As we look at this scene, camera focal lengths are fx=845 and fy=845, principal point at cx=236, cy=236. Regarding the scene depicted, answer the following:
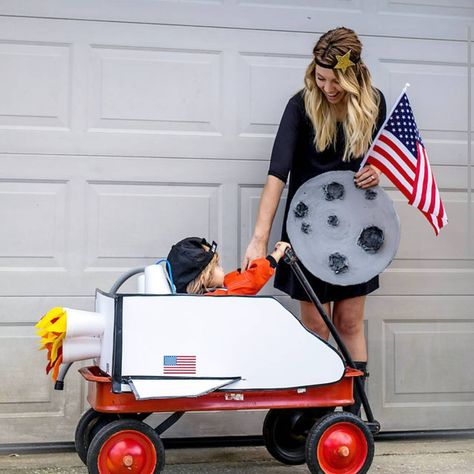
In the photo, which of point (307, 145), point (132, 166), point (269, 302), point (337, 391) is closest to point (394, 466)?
point (337, 391)

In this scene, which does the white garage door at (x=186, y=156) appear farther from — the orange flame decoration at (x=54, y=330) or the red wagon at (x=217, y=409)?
the orange flame decoration at (x=54, y=330)

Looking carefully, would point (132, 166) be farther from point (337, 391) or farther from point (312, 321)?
point (337, 391)

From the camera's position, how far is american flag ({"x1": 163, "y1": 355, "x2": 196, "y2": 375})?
2.90 metres

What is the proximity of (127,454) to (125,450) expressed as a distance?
2 cm

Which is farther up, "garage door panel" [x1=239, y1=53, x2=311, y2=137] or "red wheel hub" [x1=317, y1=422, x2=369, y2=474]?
"garage door panel" [x1=239, y1=53, x2=311, y2=137]

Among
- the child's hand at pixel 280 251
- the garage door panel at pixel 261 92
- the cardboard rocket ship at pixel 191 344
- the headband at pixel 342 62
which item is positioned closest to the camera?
the cardboard rocket ship at pixel 191 344

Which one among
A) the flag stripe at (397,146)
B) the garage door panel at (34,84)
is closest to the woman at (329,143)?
the flag stripe at (397,146)

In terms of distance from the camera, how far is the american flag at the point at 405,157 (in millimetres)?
3385

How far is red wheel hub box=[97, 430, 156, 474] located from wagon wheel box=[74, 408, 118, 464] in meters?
0.31

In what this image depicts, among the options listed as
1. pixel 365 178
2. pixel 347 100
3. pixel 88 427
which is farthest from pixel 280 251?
pixel 88 427

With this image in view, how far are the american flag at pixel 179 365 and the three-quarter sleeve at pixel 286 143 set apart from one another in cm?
95

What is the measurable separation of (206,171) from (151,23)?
73 centimetres

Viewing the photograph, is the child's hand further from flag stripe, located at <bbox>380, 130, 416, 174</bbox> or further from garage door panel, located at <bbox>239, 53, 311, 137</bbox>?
garage door panel, located at <bbox>239, 53, 311, 137</bbox>

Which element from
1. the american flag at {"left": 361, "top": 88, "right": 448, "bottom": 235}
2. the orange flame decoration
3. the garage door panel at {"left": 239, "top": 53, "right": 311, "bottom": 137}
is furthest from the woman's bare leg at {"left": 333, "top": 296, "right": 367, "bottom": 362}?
the orange flame decoration
